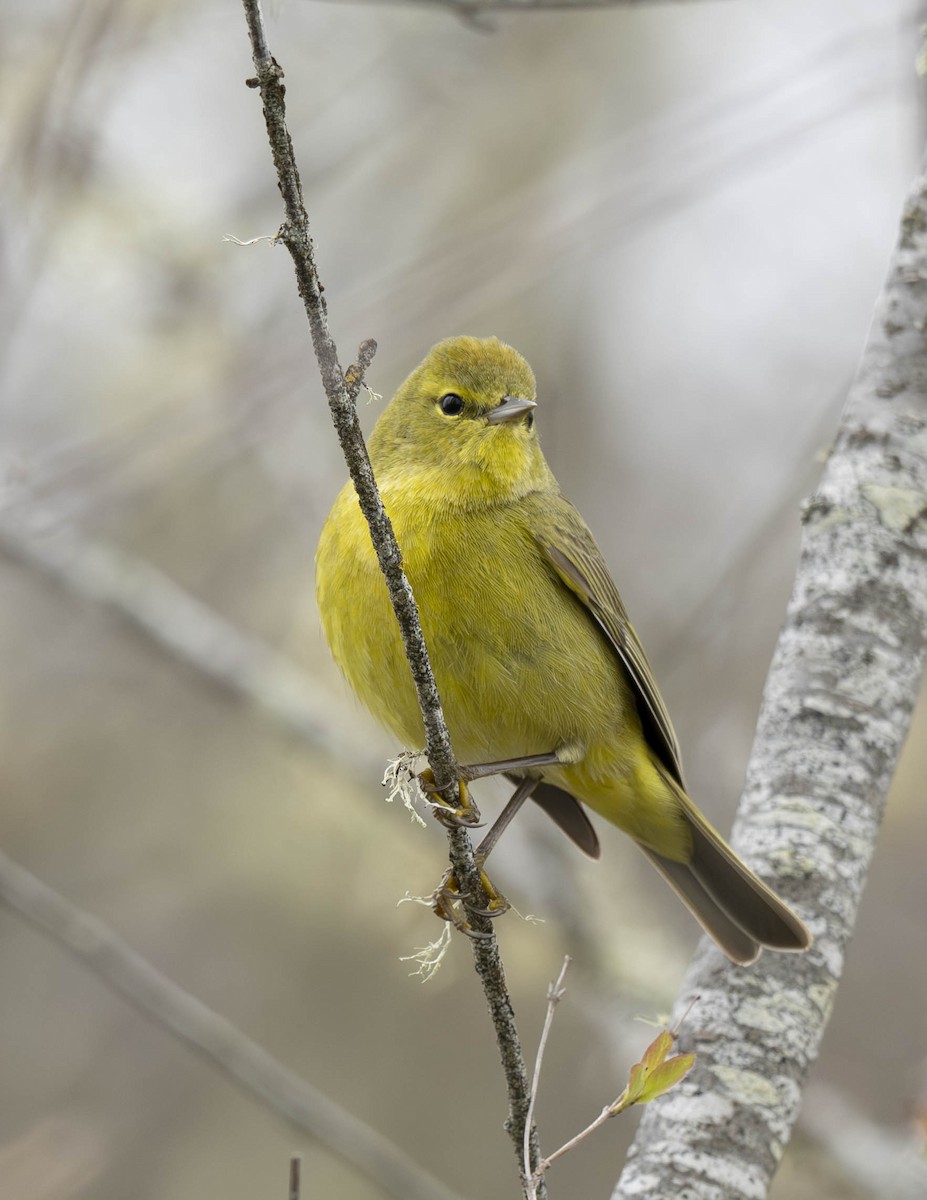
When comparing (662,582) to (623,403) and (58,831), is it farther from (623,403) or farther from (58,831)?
(58,831)

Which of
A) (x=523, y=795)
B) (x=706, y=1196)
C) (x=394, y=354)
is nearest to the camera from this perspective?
(x=706, y=1196)

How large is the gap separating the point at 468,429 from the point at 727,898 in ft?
4.82

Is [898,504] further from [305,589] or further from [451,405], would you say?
[305,589]

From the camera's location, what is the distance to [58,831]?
252 inches

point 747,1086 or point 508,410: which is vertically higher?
point 508,410

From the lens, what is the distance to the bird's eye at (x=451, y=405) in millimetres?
3625

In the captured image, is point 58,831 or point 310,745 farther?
point 58,831

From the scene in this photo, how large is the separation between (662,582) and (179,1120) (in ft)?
12.1

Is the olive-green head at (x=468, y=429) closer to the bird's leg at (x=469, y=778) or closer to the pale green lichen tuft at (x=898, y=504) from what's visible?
the bird's leg at (x=469, y=778)

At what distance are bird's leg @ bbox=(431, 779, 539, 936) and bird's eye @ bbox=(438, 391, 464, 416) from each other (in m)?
1.09

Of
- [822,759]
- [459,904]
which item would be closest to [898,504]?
[822,759]

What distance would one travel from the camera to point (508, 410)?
352 cm

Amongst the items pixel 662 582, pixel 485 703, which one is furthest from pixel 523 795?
pixel 662 582

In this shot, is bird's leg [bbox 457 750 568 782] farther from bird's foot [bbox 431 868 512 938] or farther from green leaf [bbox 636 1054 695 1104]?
green leaf [bbox 636 1054 695 1104]
